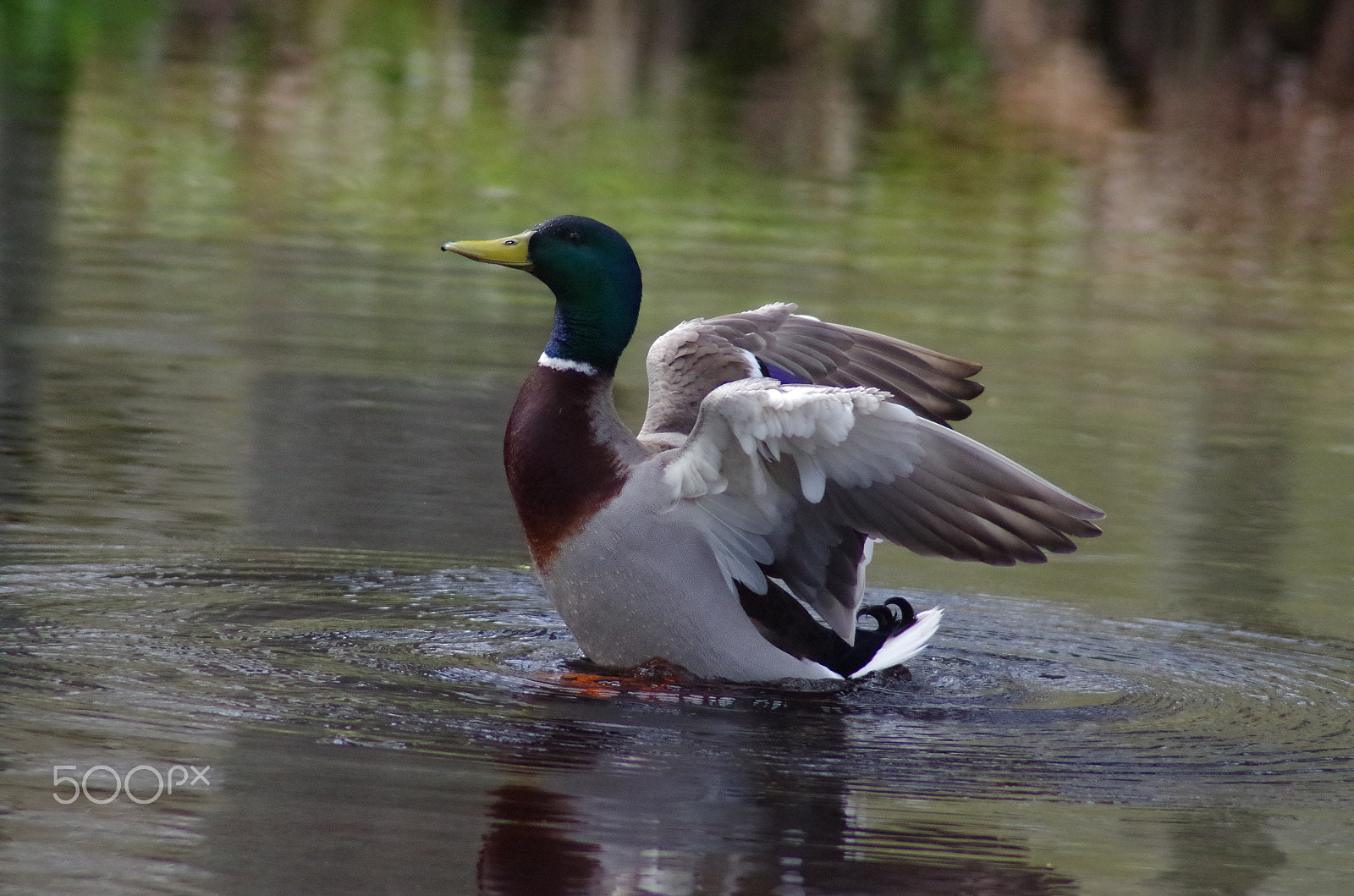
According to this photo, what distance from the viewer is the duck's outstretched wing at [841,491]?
5.27 meters

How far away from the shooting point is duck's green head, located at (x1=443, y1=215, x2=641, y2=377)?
596cm

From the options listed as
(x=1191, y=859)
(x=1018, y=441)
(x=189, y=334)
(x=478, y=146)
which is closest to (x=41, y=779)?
(x=1191, y=859)

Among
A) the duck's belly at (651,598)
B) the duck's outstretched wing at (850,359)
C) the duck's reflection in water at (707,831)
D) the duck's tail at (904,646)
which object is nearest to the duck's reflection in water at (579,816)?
the duck's reflection in water at (707,831)

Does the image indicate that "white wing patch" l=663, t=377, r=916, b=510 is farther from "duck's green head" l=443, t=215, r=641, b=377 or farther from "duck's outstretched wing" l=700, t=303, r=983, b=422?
"duck's outstretched wing" l=700, t=303, r=983, b=422

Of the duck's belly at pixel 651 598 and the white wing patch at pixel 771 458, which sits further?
the duck's belly at pixel 651 598

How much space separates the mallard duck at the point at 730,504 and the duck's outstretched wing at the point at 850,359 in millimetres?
794

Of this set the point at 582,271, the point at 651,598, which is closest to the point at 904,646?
the point at 651,598

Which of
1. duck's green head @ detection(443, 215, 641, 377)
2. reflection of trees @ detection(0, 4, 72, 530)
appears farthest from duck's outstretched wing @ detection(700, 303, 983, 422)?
reflection of trees @ detection(0, 4, 72, 530)

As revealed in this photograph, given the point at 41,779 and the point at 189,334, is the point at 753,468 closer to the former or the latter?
the point at 41,779

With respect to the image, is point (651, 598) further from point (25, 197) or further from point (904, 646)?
point (25, 197)

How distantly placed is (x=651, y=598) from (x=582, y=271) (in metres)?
0.95

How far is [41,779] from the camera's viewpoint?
14.6ft

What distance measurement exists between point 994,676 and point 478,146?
45.6 ft

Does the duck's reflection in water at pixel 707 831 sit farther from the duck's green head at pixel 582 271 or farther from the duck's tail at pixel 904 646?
the duck's green head at pixel 582 271
